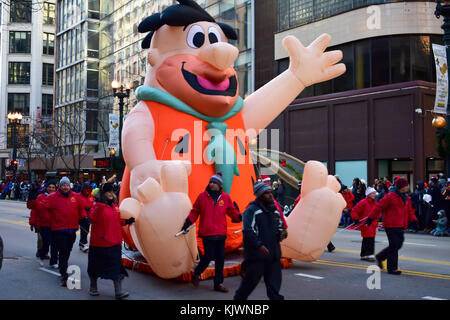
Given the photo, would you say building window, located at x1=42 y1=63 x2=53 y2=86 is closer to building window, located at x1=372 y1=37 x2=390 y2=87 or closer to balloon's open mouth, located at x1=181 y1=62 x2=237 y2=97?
building window, located at x1=372 y1=37 x2=390 y2=87

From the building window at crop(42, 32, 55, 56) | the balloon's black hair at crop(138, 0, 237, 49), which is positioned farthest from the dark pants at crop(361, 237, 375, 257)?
the building window at crop(42, 32, 55, 56)

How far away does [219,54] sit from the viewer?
782 centimetres

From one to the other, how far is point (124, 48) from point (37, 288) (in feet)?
122

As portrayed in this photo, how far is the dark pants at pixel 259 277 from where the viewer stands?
5492 millimetres

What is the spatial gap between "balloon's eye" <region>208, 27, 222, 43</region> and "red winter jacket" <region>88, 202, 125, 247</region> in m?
3.39

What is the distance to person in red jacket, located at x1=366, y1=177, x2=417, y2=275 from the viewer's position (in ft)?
27.7

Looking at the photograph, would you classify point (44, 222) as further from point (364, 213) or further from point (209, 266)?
point (364, 213)

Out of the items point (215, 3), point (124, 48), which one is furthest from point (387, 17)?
point (124, 48)

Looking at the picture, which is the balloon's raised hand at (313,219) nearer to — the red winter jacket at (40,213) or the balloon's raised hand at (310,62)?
the balloon's raised hand at (310,62)

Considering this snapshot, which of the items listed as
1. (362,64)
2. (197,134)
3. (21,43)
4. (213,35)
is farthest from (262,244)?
(21,43)

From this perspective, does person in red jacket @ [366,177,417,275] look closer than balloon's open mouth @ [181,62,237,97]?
No

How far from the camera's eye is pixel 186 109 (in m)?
8.18

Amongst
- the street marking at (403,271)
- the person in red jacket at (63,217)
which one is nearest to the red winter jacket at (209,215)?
the person in red jacket at (63,217)

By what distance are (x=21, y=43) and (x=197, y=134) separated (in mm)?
57915
